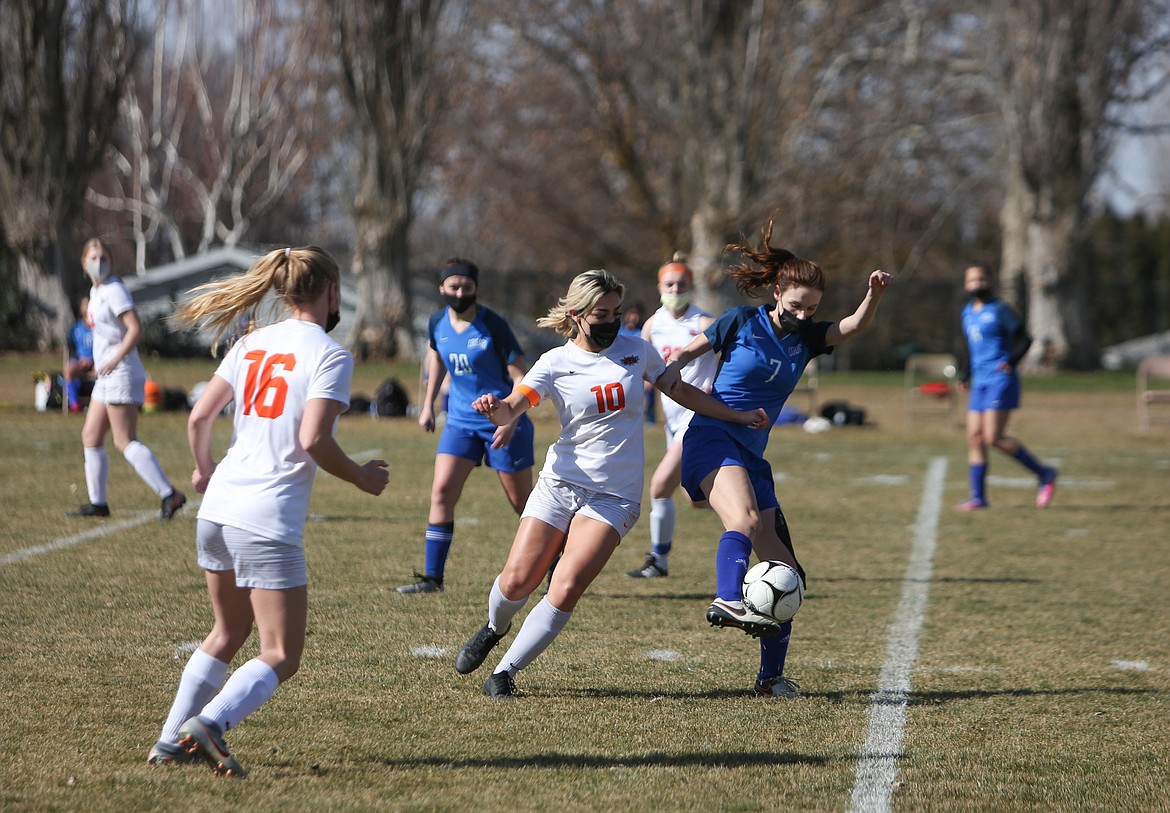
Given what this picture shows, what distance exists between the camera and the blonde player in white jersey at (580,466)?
18.1 ft

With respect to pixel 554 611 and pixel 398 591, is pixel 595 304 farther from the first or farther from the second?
pixel 398 591

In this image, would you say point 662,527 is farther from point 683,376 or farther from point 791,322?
point 791,322

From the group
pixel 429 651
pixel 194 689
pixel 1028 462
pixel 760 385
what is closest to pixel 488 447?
pixel 429 651

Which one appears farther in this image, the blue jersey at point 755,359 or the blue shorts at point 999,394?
the blue shorts at point 999,394

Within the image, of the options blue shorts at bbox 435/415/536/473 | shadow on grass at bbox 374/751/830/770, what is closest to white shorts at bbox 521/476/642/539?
shadow on grass at bbox 374/751/830/770

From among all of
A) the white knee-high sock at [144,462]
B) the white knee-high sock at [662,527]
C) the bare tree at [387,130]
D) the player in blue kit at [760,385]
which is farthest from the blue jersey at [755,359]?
the bare tree at [387,130]

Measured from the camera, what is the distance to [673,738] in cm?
517

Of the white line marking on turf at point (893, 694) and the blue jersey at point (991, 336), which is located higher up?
the blue jersey at point (991, 336)

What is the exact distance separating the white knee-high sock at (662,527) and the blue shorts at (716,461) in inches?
117

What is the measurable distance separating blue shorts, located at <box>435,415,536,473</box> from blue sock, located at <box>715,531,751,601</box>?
8.45ft

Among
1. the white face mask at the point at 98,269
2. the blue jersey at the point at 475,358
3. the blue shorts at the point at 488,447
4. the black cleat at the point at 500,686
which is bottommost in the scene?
the black cleat at the point at 500,686

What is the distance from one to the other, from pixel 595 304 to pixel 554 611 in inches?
49.6

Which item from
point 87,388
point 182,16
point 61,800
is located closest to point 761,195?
point 87,388

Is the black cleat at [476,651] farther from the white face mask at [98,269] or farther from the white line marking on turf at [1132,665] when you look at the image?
the white face mask at [98,269]
